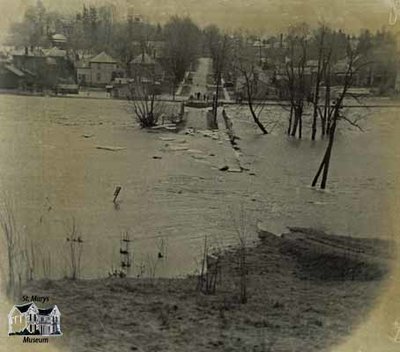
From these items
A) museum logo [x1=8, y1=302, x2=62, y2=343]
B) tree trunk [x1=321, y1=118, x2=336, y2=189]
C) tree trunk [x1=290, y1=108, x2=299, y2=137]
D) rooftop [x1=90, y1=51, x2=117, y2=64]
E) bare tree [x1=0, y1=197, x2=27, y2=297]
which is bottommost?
museum logo [x1=8, y1=302, x2=62, y2=343]

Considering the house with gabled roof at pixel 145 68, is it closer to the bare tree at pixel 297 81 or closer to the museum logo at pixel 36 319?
the bare tree at pixel 297 81

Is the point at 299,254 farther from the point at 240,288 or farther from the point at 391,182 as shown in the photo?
Result: the point at 391,182

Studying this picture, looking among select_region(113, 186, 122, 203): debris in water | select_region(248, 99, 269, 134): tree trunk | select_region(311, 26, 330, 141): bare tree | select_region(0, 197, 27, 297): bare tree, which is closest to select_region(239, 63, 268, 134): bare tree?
select_region(248, 99, 269, 134): tree trunk

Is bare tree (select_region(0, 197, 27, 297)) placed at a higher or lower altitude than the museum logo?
higher

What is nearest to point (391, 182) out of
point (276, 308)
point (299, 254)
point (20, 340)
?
point (299, 254)

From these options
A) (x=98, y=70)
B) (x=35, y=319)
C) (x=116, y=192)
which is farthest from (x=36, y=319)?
(x=98, y=70)

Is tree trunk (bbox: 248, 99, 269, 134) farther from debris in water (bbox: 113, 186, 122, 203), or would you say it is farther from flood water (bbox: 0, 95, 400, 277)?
debris in water (bbox: 113, 186, 122, 203)
